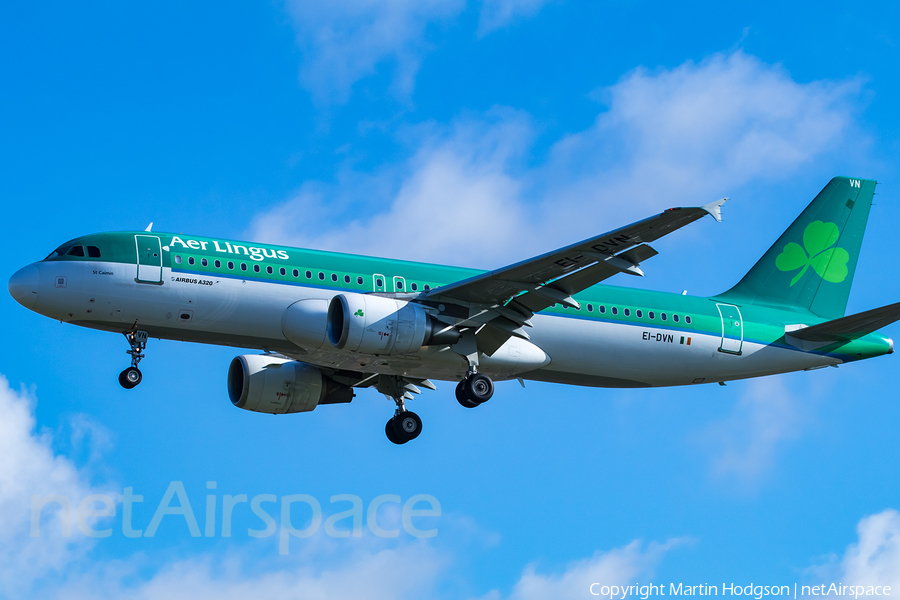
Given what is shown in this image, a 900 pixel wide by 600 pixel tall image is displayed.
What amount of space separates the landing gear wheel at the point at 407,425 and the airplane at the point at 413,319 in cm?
3

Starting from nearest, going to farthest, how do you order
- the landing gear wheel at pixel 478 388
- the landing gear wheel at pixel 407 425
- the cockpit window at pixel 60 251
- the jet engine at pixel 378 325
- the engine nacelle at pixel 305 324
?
the jet engine at pixel 378 325 → the engine nacelle at pixel 305 324 → the cockpit window at pixel 60 251 → the landing gear wheel at pixel 478 388 → the landing gear wheel at pixel 407 425

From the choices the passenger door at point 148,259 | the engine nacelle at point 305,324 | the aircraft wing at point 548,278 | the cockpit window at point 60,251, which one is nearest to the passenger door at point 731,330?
the aircraft wing at point 548,278

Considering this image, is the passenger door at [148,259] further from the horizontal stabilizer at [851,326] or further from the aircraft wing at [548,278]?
the horizontal stabilizer at [851,326]

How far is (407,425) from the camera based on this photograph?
29.0m

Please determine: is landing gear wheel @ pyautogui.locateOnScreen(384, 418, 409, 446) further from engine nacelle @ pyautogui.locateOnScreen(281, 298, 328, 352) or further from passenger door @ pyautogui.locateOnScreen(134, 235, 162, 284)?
passenger door @ pyautogui.locateOnScreen(134, 235, 162, 284)

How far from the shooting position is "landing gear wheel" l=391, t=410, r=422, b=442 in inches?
1137

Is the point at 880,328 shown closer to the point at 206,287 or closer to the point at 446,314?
the point at 446,314

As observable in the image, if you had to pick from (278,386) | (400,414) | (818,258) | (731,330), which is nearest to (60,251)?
(278,386)

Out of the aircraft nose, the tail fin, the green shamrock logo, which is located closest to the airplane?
the aircraft nose

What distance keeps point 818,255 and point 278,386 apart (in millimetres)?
17508

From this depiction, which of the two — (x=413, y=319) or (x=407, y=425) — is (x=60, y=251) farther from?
(x=407, y=425)

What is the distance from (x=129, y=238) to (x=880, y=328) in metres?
20.2

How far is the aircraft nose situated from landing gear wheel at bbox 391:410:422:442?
10.3 m

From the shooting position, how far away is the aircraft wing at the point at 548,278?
846 inches
